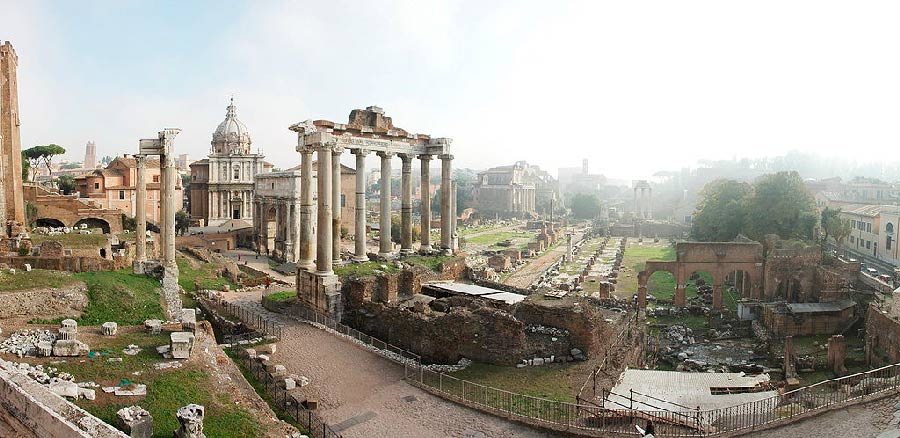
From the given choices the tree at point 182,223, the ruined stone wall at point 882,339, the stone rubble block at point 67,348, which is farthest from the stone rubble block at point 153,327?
the tree at point 182,223

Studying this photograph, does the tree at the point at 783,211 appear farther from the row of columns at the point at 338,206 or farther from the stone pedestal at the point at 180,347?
the stone pedestal at the point at 180,347

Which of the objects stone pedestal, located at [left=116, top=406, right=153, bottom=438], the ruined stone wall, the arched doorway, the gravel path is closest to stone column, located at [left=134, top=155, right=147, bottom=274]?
stone pedestal, located at [left=116, top=406, right=153, bottom=438]

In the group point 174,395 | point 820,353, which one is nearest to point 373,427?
point 174,395

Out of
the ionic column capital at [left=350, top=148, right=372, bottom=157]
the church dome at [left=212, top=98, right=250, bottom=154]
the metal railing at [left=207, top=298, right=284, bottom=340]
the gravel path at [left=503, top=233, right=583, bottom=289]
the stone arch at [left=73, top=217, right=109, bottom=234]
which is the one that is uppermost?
the church dome at [left=212, top=98, right=250, bottom=154]

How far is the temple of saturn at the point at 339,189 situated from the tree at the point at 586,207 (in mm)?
97518

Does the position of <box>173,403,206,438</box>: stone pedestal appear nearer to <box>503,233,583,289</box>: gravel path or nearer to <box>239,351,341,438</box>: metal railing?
<box>239,351,341,438</box>: metal railing

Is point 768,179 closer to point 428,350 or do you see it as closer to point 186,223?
point 428,350

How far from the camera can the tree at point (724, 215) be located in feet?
177

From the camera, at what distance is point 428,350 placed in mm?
21000

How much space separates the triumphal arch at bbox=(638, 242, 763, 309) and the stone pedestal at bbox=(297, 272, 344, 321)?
2013 centimetres

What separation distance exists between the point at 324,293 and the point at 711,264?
2456 centimetres

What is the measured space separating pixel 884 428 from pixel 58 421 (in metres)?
16.1

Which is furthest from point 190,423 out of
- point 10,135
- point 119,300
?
point 10,135

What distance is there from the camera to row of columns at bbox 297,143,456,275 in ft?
85.4
